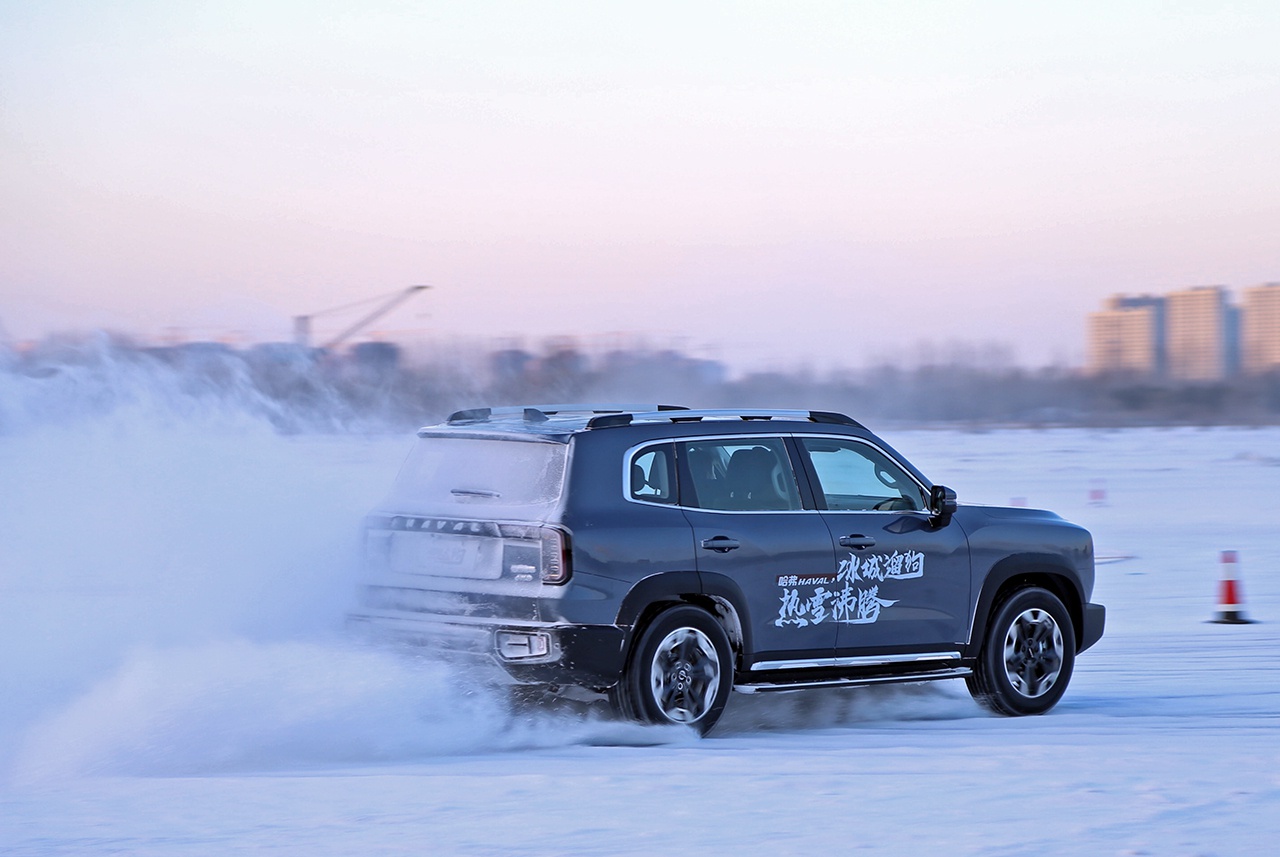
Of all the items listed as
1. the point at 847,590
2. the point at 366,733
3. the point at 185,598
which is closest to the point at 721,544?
the point at 847,590

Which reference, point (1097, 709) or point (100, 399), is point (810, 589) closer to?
point (1097, 709)

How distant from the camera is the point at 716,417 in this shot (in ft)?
29.8

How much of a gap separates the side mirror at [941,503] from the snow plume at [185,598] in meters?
2.35

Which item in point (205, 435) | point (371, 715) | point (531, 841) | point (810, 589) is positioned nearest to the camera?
point (531, 841)

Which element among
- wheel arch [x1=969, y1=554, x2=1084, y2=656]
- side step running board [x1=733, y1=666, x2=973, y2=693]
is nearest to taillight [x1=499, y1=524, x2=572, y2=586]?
side step running board [x1=733, y1=666, x2=973, y2=693]

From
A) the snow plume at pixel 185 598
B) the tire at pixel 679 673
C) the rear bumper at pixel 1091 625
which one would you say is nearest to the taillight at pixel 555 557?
the tire at pixel 679 673

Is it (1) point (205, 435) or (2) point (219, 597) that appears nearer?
(2) point (219, 597)

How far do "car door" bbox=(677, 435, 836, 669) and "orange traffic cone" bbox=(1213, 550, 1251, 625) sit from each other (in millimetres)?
6206

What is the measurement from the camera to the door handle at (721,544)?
8734 mm

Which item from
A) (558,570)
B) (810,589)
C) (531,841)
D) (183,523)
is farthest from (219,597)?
(531,841)

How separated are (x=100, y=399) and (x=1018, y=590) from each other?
21.8 ft

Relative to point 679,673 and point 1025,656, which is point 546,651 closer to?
point 679,673

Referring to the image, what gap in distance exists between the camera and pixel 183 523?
10656 millimetres

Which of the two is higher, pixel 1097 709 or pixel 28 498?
pixel 28 498
